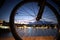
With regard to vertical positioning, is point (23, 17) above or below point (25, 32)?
above

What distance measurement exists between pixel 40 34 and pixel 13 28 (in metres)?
0.89

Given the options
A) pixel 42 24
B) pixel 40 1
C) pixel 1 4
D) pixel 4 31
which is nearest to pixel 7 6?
pixel 1 4

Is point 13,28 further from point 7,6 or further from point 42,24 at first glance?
point 7,6

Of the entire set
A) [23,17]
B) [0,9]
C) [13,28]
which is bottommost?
[13,28]

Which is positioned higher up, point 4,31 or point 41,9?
point 41,9

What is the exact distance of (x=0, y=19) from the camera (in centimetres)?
255

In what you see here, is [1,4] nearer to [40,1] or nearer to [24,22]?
[24,22]

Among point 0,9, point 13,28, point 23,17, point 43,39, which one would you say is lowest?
point 43,39

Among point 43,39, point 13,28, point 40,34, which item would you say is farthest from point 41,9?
point 40,34

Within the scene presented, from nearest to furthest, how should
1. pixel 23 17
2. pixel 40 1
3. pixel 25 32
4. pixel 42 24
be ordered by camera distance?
1. pixel 40 1
2. pixel 42 24
3. pixel 25 32
4. pixel 23 17

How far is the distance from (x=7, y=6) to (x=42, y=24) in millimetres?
883

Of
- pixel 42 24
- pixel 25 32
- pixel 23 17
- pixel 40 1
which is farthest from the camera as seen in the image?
pixel 23 17

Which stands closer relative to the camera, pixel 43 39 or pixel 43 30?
pixel 43 39

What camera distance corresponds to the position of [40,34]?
2551mm
